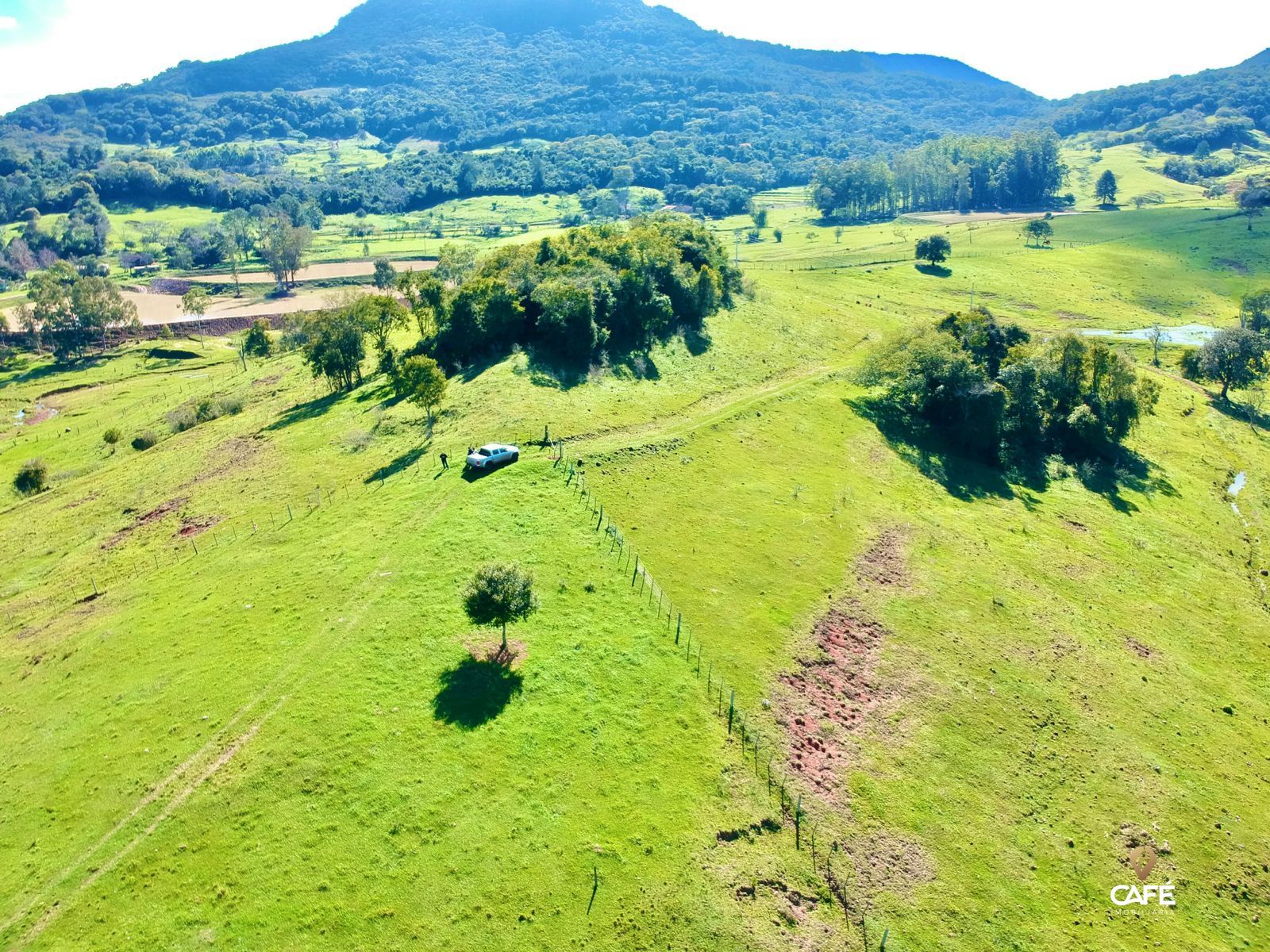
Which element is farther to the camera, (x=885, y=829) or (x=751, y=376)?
(x=751, y=376)

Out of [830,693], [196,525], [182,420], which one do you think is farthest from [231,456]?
[830,693]

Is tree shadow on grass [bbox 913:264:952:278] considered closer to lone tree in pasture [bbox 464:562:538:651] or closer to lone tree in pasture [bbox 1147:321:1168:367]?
lone tree in pasture [bbox 1147:321:1168:367]

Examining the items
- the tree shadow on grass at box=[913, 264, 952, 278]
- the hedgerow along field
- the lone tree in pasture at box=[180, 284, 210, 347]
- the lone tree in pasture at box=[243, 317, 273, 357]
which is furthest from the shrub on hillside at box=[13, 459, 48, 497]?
the tree shadow on grass at box=[913, 264, 952, 278]

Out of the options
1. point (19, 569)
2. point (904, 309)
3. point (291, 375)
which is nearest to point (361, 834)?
point (19, 569)

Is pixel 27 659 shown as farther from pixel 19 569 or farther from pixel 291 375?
pixel 291 375

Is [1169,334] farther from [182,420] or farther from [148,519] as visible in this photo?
[182,420]

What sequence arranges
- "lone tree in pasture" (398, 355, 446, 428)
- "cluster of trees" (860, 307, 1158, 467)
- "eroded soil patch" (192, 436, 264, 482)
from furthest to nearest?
"cluster of trees" (860, 307, 1158, 467) < "eroded soil patch" (192, 436, 264, 482) < "lone tree in pasture" (398, 355, 446, 428)

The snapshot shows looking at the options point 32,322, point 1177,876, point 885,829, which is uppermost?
point 32,322
